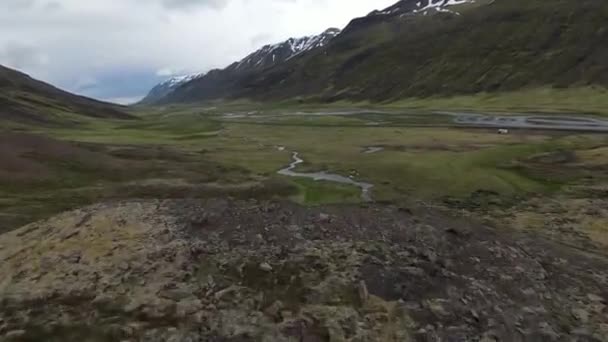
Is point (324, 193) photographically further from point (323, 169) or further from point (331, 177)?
point (323, 169)

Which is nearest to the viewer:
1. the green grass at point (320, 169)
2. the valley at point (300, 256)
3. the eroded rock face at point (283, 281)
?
the eroded rock face at point (283, 281)

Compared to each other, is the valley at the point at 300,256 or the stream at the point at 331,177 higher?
the valley at the point at 300,256

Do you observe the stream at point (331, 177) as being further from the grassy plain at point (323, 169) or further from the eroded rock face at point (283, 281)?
the eroded rock face at point (283, 281)

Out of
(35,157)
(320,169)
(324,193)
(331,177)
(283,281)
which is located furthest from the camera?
(320,169)

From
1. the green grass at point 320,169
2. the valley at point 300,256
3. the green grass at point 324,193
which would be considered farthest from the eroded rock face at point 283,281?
the green grass at point 324,193

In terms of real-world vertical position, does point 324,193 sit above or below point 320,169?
above

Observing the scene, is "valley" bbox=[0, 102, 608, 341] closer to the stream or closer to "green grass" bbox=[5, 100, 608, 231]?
"green grass" bbox=[5, 100, 608, 231]

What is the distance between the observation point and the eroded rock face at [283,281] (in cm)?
2475

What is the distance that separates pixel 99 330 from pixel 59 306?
326 cm

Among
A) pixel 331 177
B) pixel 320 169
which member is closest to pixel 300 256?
pixel 331 177

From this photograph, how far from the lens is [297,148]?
331 ft

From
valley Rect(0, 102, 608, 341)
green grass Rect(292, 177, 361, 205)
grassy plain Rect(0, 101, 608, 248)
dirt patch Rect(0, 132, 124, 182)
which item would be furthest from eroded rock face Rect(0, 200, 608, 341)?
dirt patch Rect(0, 132, 124, 182)

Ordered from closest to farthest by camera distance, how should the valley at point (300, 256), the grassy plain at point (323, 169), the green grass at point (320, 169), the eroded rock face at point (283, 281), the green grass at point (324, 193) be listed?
the eroded rock face at point (283, 281), the valley at point (300, 256), the grassy plain at point (323, 169), the green grass at point (324, 193), the green grass at point (320, 169)

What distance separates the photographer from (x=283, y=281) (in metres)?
28.5
